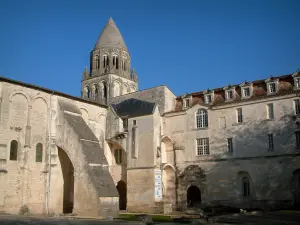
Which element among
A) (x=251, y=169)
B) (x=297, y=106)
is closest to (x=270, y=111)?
(x=297, y=106)

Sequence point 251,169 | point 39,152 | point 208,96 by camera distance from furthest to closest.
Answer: point 208,96 → point 251,169 → point 39,152

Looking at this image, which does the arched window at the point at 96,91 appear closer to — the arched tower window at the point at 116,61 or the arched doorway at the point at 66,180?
the arched tower window at the point at 116,61

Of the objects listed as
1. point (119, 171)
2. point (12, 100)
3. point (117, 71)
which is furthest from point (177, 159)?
point (117, 71)

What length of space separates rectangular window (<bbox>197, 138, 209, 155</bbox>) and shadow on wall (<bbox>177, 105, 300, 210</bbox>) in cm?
63

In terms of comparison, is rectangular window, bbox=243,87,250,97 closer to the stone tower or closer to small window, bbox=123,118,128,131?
small window, bbox=123,118,128,131

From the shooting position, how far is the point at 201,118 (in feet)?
112

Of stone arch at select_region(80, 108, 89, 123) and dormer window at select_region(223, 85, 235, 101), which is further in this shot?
stone arch at select_region(80, 108, 89, 123)

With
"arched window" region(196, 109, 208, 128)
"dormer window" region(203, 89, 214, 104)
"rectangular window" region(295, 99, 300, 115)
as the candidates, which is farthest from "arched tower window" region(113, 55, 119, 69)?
"rectangular window" region(295, 99, 300, 115)

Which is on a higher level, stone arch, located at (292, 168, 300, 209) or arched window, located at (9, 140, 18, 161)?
arched window, located at (9, 140, 18, 161)

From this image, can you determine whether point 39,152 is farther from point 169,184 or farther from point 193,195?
point 193,195

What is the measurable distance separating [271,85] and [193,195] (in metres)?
13.0

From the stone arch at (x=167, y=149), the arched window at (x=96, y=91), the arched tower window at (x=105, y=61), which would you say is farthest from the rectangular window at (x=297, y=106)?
the arched window at (x=96, y=91)

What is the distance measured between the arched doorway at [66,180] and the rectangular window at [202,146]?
12270mm

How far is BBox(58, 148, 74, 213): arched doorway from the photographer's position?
103 feet
